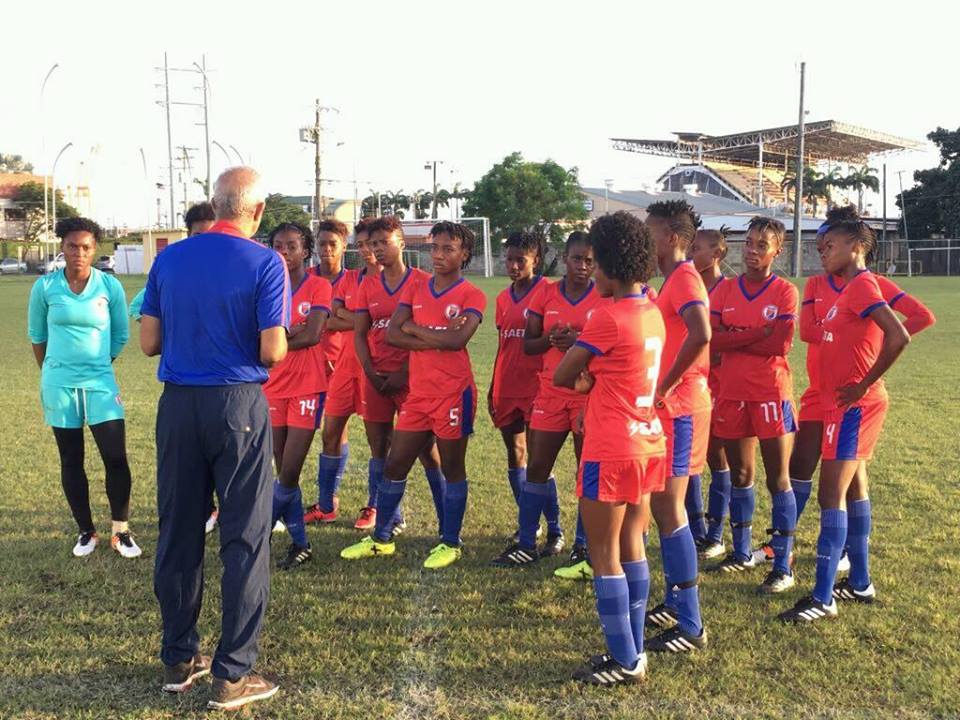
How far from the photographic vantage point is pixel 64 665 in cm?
393

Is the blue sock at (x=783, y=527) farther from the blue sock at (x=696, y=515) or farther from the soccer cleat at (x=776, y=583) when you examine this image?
the blue sock at (x=696, y=515)

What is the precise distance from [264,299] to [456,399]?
1.98 m

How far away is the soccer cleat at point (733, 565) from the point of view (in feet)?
17.3

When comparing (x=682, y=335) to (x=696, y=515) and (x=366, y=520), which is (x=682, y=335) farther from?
(x=366, y=520)

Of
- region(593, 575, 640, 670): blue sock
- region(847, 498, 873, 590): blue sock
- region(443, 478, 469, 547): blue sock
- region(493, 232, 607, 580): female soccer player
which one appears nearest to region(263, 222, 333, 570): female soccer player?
region(443, 478, 469, 547): blue sock

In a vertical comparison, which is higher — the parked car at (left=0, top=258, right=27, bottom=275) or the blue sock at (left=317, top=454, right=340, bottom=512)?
the parked car at (left=0, top=258, right=27, bottom=275)

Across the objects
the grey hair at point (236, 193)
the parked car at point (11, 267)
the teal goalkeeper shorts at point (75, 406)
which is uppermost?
the parked car at point (11, 267)

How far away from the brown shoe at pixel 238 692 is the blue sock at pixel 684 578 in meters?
1.91

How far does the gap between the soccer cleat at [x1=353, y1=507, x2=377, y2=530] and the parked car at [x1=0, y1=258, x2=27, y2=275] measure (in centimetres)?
6030

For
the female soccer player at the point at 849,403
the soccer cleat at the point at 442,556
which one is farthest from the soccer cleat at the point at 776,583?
the soccer cleat at the point at 442,556

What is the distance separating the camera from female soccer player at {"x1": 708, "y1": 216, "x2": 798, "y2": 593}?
5195 millimetres

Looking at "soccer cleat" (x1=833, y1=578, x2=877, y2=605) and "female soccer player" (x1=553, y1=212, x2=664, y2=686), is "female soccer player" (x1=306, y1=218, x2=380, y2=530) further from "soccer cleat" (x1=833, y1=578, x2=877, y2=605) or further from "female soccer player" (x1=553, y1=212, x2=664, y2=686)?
"soccer cleat" (x1=833, y1=578, x2=877, y2=605)

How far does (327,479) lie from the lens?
6344mm

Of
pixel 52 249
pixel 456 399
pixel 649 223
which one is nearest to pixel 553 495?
pixel 456 399
